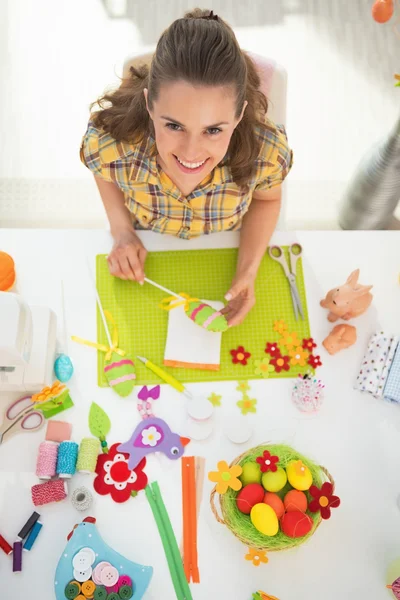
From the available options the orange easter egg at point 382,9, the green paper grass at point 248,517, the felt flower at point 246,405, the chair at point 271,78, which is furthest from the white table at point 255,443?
the orange easter egg at point 382,9

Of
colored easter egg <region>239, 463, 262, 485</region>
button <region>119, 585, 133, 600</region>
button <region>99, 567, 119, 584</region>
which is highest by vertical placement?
colored easter egg <region>239, 463, 262, 485</region>

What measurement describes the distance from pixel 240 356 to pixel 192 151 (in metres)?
0.53

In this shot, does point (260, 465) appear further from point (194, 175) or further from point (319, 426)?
point (194, 175)

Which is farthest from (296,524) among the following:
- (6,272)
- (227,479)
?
(6,272)

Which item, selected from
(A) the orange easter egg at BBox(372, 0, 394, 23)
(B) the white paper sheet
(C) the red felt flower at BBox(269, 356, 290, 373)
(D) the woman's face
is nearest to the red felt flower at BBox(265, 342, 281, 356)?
(C) the red felt flower at BBox(269, 356, 290, 373)

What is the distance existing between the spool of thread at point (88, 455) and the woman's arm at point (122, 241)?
394 millimetres

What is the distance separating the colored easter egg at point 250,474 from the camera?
1052mm

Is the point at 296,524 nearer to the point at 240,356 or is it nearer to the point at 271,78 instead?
the point at 240,356

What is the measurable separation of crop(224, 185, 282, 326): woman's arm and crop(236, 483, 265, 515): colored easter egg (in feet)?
1.29

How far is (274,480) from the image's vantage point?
103 centimetres

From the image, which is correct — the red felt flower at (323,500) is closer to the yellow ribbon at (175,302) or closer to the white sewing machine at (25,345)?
the yellow ribbon at (175,302)

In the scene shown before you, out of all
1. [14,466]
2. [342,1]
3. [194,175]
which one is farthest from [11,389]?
[342,1]

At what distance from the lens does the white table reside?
44.3 inches

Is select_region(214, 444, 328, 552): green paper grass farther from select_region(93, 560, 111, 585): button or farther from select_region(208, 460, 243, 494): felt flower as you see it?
select_region(93, 560, 111, 585): button
